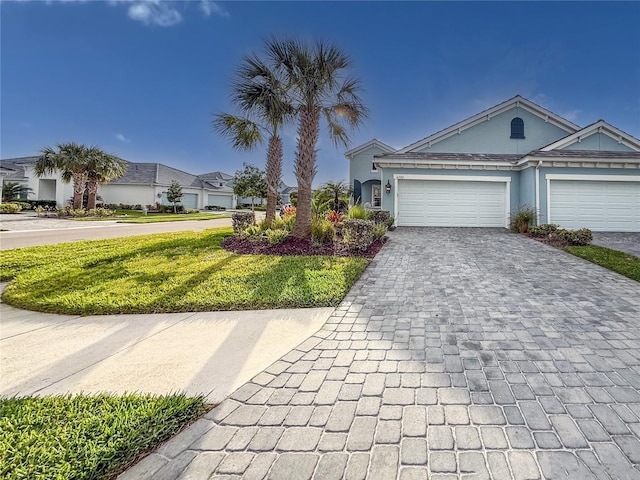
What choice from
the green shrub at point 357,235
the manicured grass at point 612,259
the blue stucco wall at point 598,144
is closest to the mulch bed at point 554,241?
the manicured grass at point 612,259

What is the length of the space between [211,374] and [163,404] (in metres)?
0.56

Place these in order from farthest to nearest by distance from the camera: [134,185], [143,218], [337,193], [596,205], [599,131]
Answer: [134,185], [143,218], [337,193], [599,131], [596,205]

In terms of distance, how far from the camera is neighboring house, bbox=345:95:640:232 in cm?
1241

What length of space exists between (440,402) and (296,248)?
6813 mm

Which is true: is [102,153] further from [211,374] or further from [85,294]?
[211,374]

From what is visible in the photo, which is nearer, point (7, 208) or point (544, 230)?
point (544, 230)

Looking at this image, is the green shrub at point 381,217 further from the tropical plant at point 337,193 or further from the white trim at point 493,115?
the tropical plant at point 337,193

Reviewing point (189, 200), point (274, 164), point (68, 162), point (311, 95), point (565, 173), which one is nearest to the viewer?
point (311, 95)

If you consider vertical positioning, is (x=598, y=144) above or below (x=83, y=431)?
above

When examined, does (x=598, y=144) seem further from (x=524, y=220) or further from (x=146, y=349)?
(x=146, y=349)

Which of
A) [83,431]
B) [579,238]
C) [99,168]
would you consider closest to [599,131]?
[579,238]

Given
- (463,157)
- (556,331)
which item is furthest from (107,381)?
(463,157)

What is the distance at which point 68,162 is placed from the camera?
24.3 metres

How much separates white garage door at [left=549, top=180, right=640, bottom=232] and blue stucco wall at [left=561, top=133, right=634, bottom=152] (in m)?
2.34
